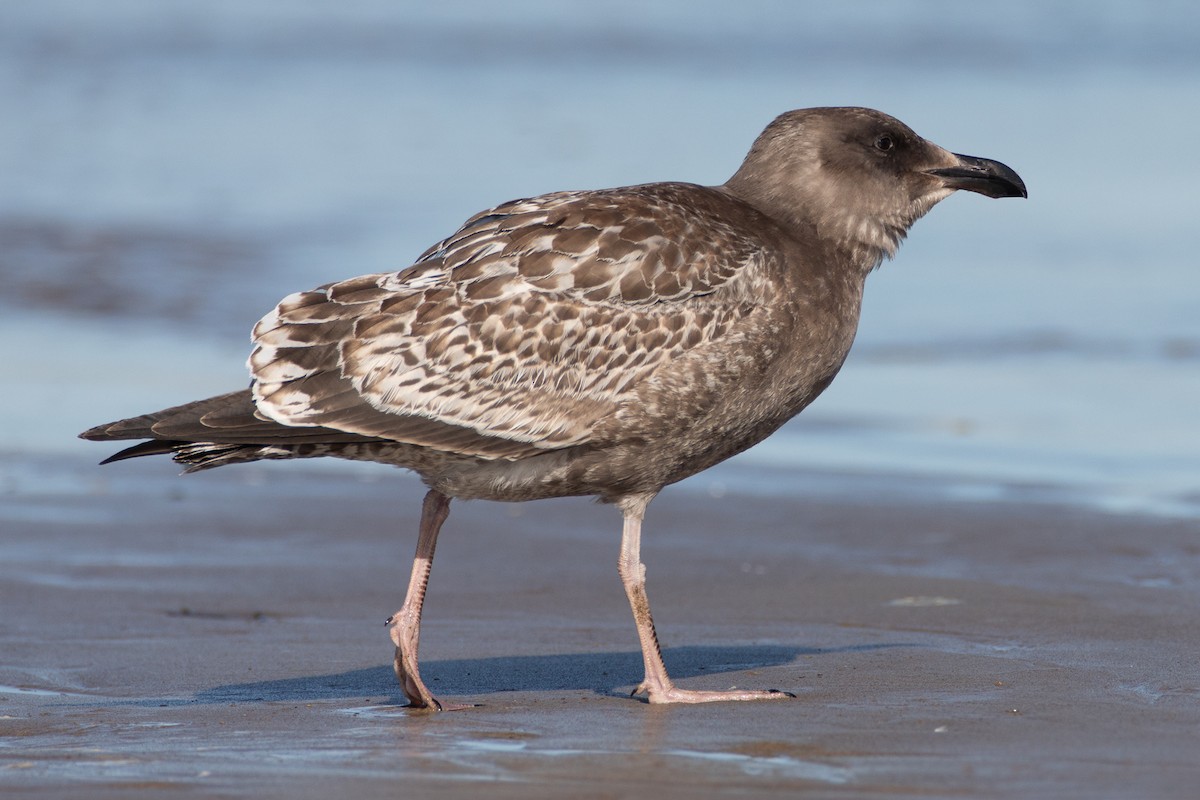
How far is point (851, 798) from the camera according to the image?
493cm

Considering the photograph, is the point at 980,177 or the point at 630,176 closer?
the point at 980,177

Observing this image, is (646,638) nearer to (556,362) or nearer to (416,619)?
(416,619)

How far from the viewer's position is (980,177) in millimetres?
7316

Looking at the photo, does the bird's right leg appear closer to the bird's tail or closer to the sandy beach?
the sandy beach

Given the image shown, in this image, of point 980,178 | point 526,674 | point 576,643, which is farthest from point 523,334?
point 980,178

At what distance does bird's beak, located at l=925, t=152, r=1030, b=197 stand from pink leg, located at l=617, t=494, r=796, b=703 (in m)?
1.83

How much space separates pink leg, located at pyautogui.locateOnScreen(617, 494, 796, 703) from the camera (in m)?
6.27

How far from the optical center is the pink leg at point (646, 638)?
6266 mm

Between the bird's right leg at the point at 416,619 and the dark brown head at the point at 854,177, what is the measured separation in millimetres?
1739

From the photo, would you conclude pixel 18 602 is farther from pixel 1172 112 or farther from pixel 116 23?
pixel 116 23

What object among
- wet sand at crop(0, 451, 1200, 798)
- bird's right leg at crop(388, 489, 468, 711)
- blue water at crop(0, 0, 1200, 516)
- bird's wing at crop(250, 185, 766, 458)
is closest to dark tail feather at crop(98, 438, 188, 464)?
bird's wing at crop(250, 185, 766, 458)

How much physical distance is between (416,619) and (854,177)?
95.0 inches

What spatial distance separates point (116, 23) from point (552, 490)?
30.5 metres

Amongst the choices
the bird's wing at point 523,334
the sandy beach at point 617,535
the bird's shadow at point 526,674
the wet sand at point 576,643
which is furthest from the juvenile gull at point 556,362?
the sandy beach at point 617,535
